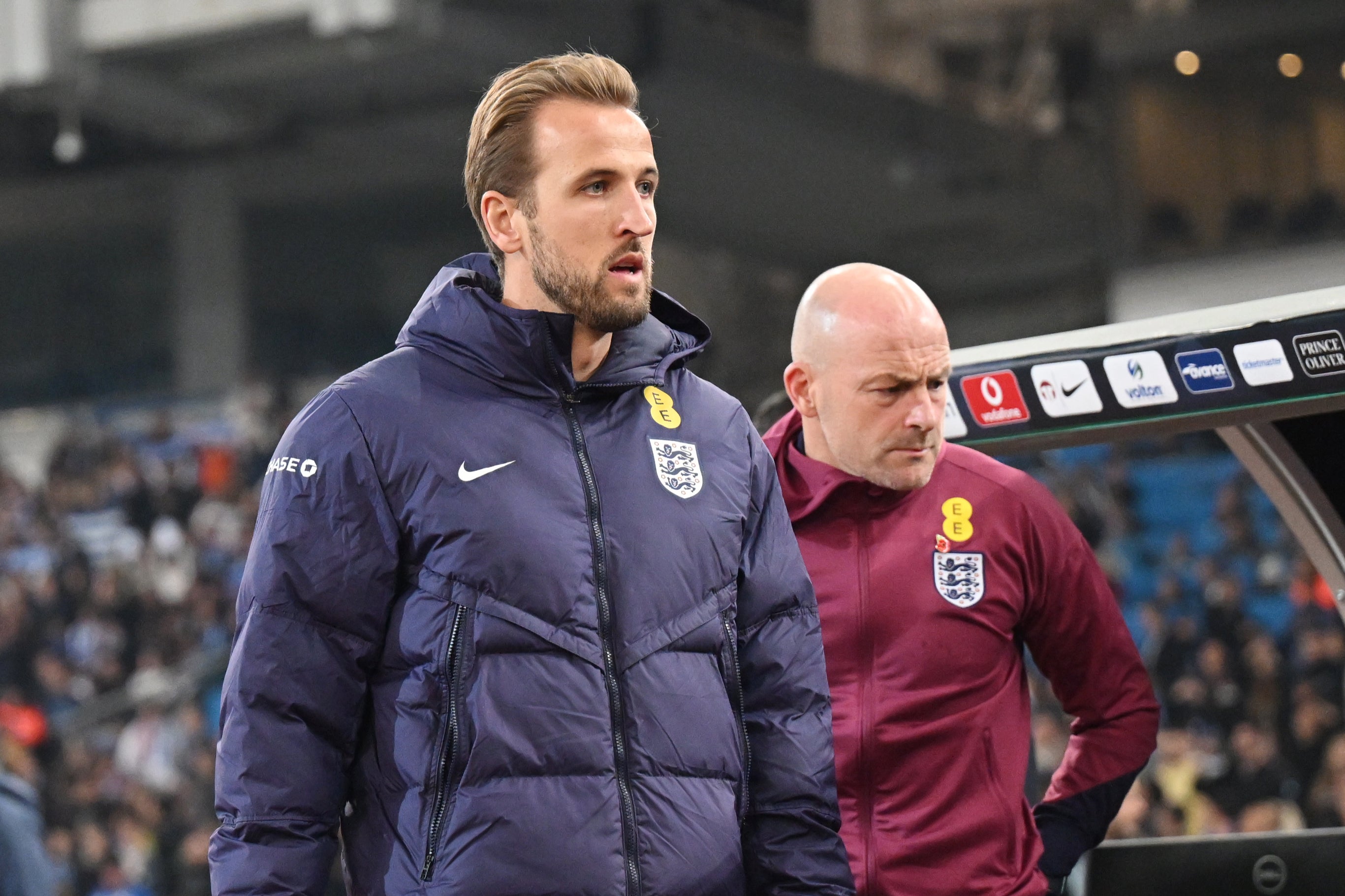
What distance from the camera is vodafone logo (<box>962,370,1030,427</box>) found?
9.50 ft

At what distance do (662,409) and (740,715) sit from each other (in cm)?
40

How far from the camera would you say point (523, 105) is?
205cm

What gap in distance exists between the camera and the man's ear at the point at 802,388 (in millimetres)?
2795

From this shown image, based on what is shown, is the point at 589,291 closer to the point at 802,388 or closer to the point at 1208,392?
the point at 802,388

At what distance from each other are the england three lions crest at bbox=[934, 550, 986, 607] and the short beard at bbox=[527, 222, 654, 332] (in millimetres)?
866

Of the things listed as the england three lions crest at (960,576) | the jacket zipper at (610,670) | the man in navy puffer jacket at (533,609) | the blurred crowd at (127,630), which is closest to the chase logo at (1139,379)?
the england three lions crest at (960,576)

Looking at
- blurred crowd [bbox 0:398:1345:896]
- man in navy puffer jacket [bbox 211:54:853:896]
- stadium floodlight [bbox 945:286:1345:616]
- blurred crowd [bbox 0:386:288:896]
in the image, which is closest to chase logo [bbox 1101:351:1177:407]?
stadium floodlight [bbox 945:286:1345:616]

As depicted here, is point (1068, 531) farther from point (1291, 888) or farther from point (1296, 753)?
point (1296, 753)

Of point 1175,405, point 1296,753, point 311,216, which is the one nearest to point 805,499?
point 1175,405

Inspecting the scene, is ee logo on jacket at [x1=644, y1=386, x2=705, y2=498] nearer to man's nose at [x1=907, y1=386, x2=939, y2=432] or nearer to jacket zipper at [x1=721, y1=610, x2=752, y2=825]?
jacket zipper at [x1=721, y1=610, x2=752, y2=825]

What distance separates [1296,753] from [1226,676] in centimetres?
88

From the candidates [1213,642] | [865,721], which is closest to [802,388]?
[865,721]

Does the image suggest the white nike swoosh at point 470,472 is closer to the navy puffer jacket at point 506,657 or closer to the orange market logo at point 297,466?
the navy puffer jacket at point 506,657

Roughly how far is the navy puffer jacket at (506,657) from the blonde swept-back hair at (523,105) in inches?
5.9
